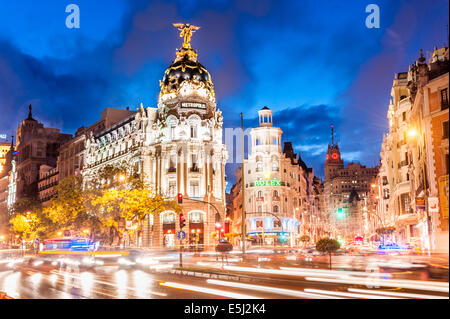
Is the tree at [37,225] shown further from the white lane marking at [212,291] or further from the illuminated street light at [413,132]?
the white lane marking at [212,291]

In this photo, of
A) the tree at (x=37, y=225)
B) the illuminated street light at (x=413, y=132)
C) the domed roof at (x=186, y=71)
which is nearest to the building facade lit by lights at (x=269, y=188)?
the domed roof at (x=186, y=71)

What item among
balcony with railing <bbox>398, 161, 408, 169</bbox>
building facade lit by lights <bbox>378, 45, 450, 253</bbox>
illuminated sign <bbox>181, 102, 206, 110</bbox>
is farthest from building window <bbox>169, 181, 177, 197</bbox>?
balcony with railing <bbox>398, 161, 408, 169</bbox>

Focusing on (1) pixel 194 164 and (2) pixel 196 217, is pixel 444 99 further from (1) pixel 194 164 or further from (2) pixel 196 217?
(2) pixel 196 217

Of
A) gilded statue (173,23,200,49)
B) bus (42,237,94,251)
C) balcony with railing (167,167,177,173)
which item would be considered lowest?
bus (42,237,94,251)

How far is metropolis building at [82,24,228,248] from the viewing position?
256 ft

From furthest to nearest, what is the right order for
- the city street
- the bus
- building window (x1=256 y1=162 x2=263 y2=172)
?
building window (x1=256 y1=162 x2=263 y2=172) < the bus < the city street

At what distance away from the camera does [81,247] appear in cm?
3709

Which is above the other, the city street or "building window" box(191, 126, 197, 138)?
"building window" box(191, 126, 197, 138)

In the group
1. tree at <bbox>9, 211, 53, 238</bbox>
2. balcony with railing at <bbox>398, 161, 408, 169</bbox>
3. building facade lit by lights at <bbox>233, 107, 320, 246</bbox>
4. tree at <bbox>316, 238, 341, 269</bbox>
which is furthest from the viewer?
building facade lit by lights at <bbox>233, 107, 320, 246</bbox>

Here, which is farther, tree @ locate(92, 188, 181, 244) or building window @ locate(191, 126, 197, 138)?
building window @ locate(191, 126, 197, 138)

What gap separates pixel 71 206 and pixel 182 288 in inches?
1815

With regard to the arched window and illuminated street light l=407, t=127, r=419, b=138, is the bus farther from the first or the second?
the arched window
